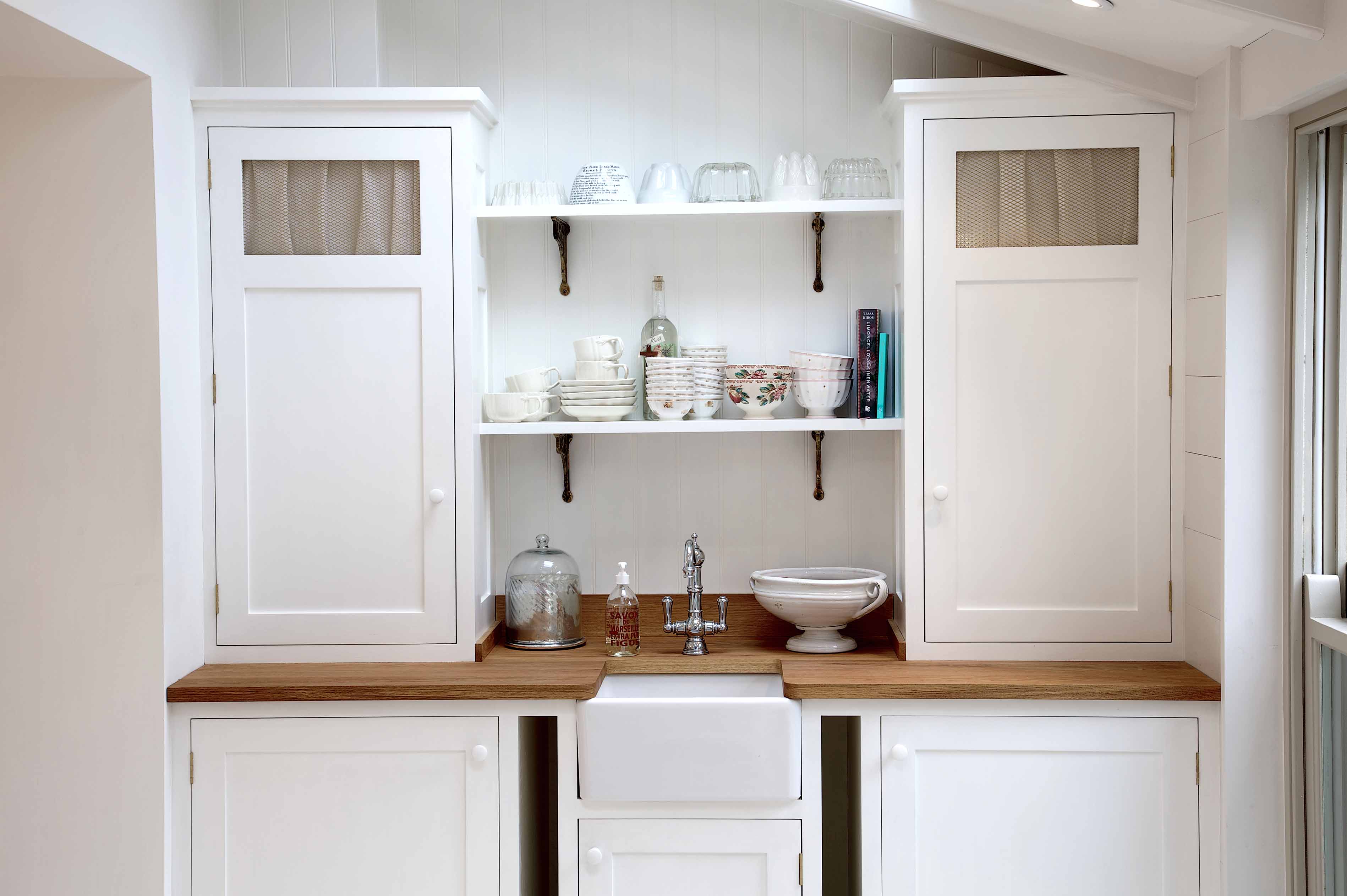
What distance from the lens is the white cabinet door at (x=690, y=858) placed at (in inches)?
81.7

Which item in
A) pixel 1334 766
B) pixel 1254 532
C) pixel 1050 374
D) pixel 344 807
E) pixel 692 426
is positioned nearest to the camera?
pixel 1334 766

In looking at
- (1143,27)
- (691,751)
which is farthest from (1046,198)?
(691,751)

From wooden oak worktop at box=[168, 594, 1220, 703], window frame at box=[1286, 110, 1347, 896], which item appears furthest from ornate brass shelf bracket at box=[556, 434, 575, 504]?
window frame at box=[1286, 110, 1347, 896]

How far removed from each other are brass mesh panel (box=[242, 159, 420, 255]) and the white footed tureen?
1.10m

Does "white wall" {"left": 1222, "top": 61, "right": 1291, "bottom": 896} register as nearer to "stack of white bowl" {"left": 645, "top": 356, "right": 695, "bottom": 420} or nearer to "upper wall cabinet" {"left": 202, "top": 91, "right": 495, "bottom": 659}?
"stack of white bowl" {"left": 645, "top": 356, "right": 695, "bottom": 420}

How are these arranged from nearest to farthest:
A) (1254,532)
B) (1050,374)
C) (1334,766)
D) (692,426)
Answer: (1334,766) → (1254,532) → (1050,374) → (692,426)

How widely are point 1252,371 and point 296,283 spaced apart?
78.2 inches

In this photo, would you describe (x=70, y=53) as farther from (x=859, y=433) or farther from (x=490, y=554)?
(x=859, y=433)

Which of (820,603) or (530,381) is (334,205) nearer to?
(530,381)

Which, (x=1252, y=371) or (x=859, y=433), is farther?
(x=859, y=433)

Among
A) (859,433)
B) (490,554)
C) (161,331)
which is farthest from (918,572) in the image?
(161,331)

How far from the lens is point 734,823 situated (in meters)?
2.08

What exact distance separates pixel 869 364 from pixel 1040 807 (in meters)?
1.00

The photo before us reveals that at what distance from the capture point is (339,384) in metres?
2.27
